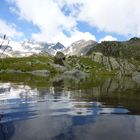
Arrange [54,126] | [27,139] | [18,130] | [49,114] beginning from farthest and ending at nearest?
[49,114] → [54,126] → [18,130] → [27,139]

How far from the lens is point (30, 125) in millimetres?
21359

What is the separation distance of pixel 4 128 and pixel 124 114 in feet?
38.1

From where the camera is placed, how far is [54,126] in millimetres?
21172

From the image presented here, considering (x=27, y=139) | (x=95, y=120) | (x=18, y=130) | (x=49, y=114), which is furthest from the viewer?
(x=49, y=114)

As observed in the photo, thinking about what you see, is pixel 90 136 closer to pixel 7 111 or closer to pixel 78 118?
pixel 78 118

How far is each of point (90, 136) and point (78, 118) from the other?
606 cm

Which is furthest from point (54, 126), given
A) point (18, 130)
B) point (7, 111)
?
point (7, 111)

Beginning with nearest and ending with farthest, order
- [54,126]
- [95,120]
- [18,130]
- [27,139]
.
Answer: [27,139]
[18,130]
[54,126]
[95,120]

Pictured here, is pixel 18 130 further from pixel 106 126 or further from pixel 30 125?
pixel 106 126

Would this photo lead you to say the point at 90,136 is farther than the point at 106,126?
No

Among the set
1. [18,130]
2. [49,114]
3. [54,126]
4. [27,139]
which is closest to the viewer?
[27,139]

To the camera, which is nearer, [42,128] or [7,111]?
[42,128]

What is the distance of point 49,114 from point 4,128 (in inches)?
277

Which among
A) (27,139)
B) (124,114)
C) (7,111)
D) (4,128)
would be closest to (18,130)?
(4,128)
